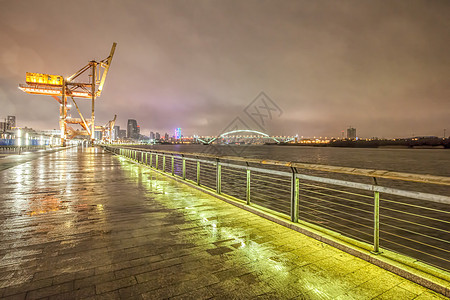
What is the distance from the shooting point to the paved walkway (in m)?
2.41

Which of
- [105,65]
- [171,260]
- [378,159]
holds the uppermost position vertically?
[105,65]

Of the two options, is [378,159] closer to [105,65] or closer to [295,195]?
[295,195]

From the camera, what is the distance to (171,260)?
3010 millimetres

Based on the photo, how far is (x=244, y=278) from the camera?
2.63m

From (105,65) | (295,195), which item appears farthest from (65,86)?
(295,195)

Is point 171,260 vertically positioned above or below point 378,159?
above

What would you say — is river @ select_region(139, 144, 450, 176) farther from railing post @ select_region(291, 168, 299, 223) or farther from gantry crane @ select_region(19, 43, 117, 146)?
gantry crane @ select_region(19, 43, 117, 146)

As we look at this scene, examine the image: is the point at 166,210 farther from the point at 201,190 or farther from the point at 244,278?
the point at 244,278

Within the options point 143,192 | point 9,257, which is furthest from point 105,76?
point 9,257

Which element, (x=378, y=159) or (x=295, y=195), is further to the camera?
(x=378, y=159)

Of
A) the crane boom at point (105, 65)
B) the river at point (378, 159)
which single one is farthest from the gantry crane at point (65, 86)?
the river at point (378, 159)

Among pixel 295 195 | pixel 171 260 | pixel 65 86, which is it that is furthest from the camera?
pixel 65 86

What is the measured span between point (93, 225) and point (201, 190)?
3.46 meters

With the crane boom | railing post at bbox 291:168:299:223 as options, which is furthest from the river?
the crane boom
